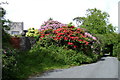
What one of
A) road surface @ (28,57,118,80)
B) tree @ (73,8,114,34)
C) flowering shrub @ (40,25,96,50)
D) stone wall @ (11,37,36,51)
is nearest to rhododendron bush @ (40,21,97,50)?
flowering shrub @ (40,25,96,50)

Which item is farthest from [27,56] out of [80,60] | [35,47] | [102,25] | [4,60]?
[102,25]

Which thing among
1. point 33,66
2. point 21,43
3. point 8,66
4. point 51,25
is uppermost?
point 51,25

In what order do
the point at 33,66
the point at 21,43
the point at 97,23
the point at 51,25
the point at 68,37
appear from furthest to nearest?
the point at 97,23, the point at 51,25, the point at 68,37, the point at 21,43, the point at 33,66

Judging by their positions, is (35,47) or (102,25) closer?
(35,47)

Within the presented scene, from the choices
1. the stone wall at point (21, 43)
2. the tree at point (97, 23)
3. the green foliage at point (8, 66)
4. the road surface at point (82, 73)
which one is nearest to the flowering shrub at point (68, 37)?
the stone wall at point (21, 43)

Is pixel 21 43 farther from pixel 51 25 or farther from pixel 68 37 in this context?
pixel 51 25

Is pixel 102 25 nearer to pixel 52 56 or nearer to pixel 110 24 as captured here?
pixel 110 24

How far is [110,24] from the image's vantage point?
1914 inches

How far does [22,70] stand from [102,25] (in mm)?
39606

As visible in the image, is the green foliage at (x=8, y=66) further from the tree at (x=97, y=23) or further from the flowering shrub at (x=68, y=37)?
the tree at (x=97, y=23)

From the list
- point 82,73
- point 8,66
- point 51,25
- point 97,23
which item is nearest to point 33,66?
point 82,73

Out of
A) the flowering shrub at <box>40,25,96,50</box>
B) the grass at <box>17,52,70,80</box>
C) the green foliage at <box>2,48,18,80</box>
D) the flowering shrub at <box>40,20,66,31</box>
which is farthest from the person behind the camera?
the flowering shrub at <box>40,20,66,31</box>

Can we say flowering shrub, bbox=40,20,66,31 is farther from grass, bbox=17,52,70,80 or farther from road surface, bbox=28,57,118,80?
road surface, bbox=28,57,118,80

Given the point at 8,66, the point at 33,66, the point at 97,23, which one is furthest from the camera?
the point at 97,23
